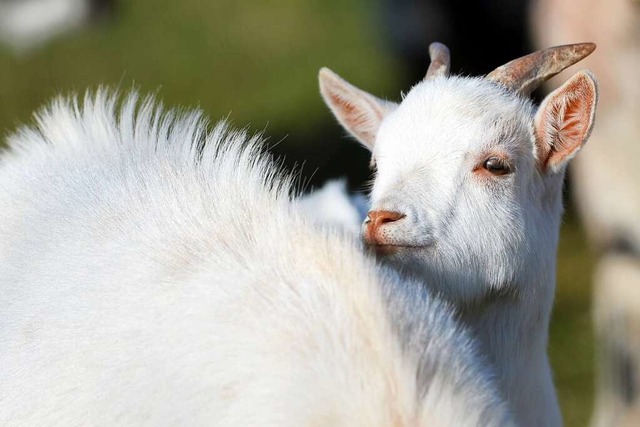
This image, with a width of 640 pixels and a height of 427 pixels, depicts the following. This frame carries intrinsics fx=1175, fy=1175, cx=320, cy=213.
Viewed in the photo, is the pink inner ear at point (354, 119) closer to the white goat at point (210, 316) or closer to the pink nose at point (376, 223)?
the pink nose at point (376, 223)

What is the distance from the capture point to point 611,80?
7.70 metres

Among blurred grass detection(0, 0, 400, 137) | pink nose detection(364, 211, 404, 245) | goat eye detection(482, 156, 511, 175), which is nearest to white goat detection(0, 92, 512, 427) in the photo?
pink nose detection(364, 211, 404, 245)

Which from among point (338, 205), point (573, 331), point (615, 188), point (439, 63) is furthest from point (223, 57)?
point (439, 63)

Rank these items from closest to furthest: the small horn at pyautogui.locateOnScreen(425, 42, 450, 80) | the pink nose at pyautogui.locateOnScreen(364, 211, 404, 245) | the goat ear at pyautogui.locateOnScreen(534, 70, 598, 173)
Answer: the pink nose at pyautogui.locateOnScreen(364, 211, 404, 245) → the goat ear at pyautogui.locateOnScreen(534, 70, 598, 173) → the small horn at pyautogui.locateOnScreen(425, 42, 450, 80)

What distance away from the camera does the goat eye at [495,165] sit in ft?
14.9

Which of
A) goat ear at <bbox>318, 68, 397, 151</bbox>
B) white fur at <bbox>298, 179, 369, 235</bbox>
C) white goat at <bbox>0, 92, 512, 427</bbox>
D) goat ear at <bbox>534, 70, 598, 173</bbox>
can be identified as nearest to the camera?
white goat at <bbox>0, 92, 512, 427</bbox>

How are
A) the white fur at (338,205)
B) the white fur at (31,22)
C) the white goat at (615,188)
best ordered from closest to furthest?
1. the white fur at (338,205)
2. the white goat at (615,188)
3. the white fur at (31,22)

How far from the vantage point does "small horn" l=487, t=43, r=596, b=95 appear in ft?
15.9

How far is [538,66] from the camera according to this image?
4.88 metres

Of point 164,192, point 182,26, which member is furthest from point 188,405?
point 182,26

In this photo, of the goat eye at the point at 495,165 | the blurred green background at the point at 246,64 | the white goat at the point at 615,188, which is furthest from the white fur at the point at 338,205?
the blurred green background at the point at 246,64

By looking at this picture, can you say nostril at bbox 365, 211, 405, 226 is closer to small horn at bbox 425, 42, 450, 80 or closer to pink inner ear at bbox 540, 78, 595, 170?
pink inner ear at bbox 540, 78, 595, 170

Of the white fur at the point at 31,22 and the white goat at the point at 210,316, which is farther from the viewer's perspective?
the white fur at the point at 31,22

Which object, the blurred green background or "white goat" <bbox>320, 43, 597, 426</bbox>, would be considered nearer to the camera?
"white goat" <bbox>320, 43, 597, 426</bbox>
